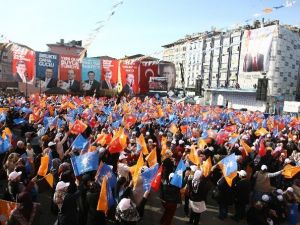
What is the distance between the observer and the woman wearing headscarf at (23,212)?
5617mm

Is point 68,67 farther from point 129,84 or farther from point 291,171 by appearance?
point 291,171

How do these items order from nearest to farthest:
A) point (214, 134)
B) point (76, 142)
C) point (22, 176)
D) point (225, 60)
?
point (22, 176) < point (76, 142) < point (214, 134) < point (225, 60)

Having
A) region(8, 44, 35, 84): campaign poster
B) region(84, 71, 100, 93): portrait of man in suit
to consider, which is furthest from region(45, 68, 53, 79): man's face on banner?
region(84, 71, 100, 93): portrait of man in suit

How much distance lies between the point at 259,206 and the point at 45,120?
9.89 m

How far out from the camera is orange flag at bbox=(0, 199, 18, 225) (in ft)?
18.6

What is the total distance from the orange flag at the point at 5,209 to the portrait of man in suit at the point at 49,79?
52006 mm

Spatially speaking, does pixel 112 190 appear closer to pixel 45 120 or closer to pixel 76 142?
pixel 76 142

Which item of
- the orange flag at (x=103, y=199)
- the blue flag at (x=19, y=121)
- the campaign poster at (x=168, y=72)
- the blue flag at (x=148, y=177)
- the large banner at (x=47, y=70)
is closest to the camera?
the orange flag at (x=103, y=199)

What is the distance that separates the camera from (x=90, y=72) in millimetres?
56969

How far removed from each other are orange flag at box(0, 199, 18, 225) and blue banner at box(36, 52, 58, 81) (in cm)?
5167

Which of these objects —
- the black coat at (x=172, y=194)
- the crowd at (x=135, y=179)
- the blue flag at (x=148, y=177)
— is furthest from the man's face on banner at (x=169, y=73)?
the blue flag at (x=148, y=177)

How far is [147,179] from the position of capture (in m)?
7.16

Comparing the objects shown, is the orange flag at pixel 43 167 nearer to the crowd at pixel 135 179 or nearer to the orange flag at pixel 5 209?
the crowd at pixel 135 179

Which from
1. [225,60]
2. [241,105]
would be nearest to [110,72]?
[241,105]
